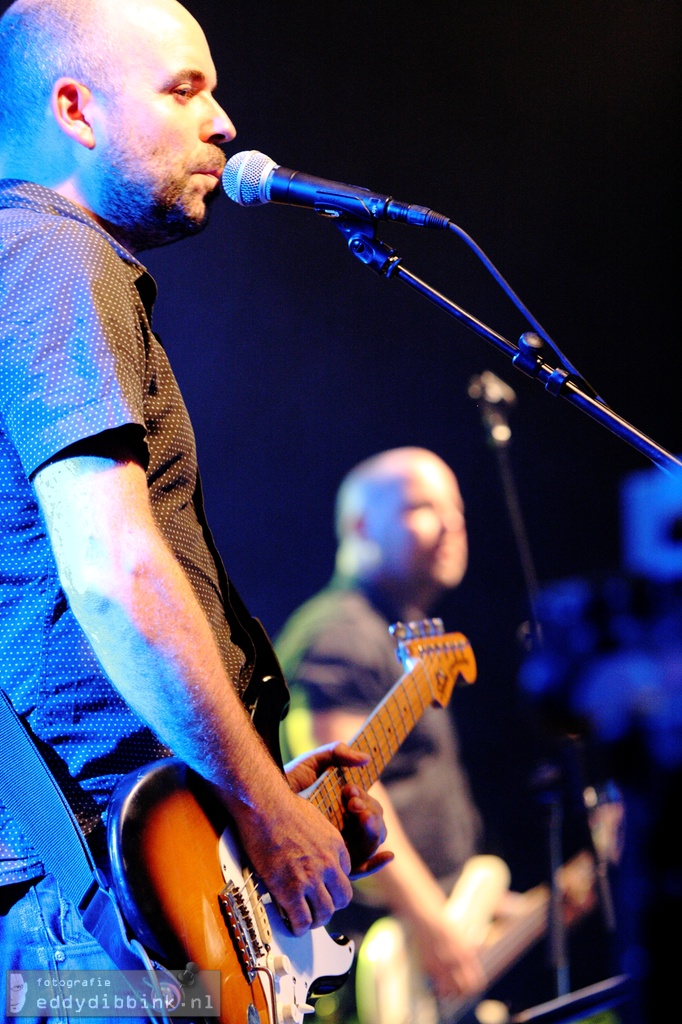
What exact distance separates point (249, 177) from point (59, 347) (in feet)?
1.90

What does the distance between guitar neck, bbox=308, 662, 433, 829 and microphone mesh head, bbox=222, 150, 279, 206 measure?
2.99 feet

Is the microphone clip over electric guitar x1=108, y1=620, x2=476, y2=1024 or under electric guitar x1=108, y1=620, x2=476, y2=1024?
over

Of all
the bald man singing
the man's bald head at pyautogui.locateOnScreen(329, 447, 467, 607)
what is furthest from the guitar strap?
the man's bald head at pyautogui.locateOnScreen(329, 447, 467, 607)

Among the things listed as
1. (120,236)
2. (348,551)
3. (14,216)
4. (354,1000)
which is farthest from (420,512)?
(14,216)

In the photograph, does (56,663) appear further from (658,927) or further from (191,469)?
(658,927)

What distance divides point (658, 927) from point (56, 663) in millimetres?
712

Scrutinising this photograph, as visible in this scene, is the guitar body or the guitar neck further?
the guitar neck

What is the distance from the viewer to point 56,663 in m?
1.21

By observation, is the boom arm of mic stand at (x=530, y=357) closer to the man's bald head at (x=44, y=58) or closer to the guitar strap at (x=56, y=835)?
the man's bald head at (x=44, y=58)

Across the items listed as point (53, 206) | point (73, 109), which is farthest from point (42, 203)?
Answer: point (73, 109)

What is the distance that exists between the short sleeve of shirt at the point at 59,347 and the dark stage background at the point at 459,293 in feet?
5.15

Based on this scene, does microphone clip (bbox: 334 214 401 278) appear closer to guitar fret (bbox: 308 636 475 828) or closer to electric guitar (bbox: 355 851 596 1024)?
guitar fret (bbox: 308 636 475 828)

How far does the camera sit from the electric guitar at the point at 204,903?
3.58 ft

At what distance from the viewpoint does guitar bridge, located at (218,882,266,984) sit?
1183 mm
